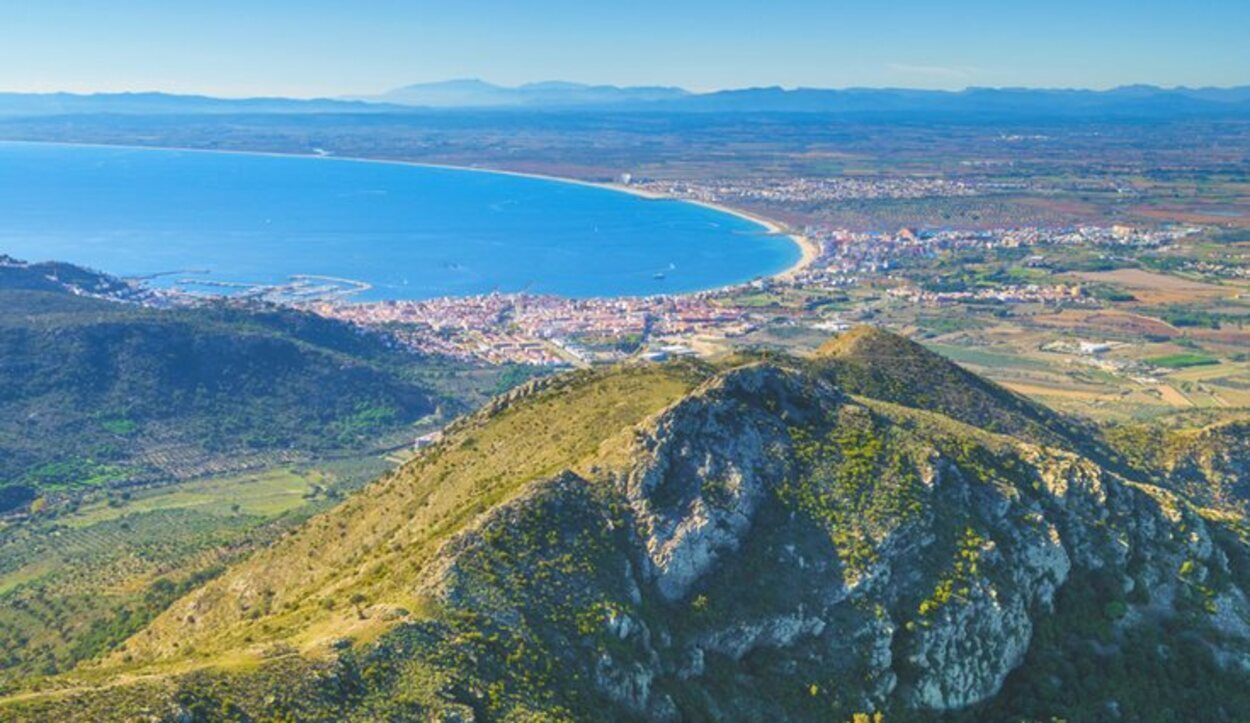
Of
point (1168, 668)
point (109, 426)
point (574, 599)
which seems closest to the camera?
point (574, 599)

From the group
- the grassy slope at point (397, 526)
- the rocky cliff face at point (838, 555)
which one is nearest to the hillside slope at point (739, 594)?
the rocky cliff face at point (838, 555)

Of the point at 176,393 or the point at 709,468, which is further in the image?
the point at 176,393

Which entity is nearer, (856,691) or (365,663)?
(365,663)

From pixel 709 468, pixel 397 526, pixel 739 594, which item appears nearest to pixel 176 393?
pixel 397 526

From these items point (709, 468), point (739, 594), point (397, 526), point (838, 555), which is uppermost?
point (709, 468)

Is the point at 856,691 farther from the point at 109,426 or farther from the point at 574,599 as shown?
the point at 109,426

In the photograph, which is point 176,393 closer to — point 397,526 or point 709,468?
point 397,526

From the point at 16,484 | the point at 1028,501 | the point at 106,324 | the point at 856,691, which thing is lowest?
the point at 16,484

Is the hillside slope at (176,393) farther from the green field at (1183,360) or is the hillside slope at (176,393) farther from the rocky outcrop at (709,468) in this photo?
the green field at (1183,360)

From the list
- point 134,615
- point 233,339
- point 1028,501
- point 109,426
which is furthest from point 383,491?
point 233,339
